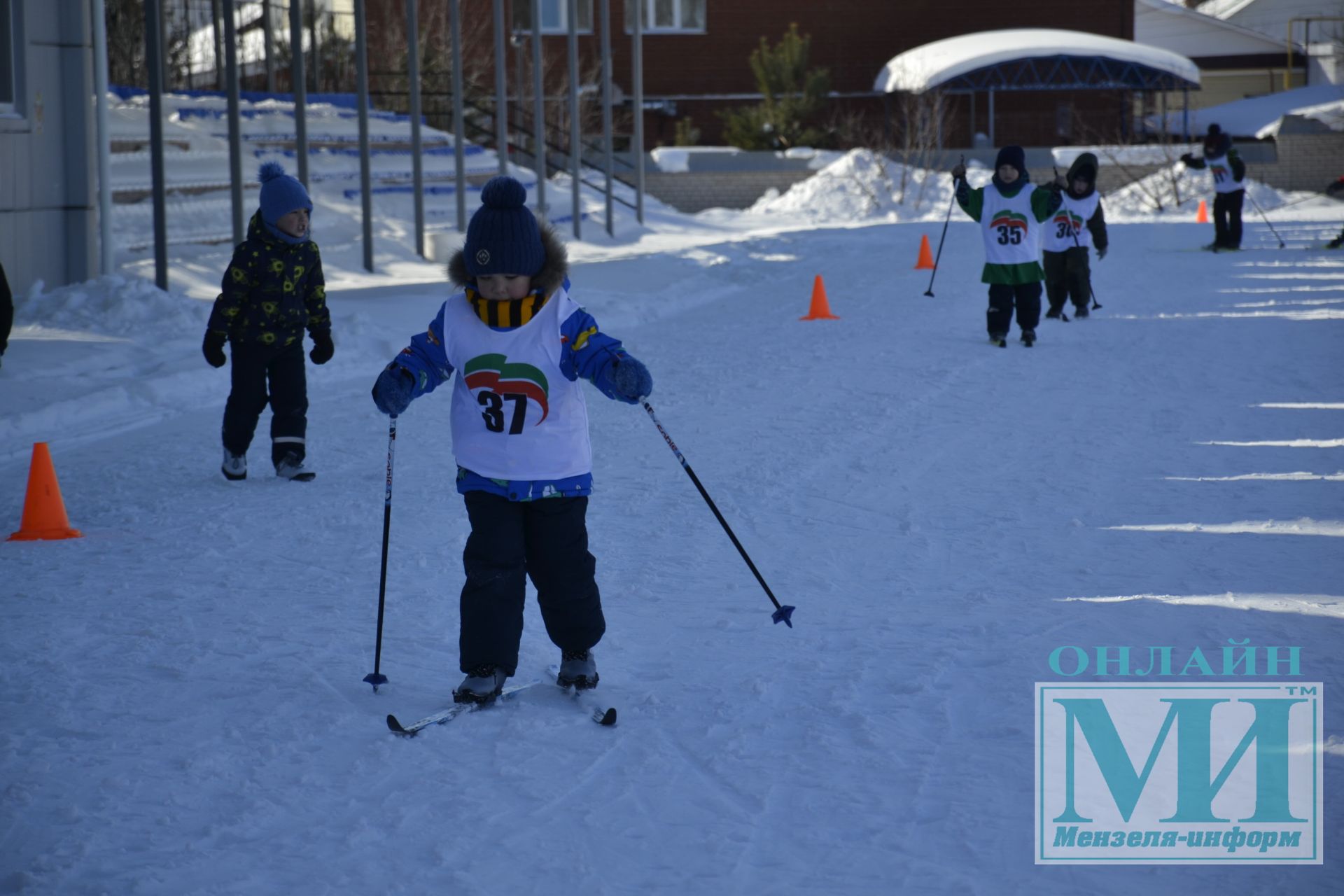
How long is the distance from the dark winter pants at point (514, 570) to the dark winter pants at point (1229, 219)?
19.1 metres

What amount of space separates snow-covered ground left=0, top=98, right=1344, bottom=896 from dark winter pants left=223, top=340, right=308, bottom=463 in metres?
0.30

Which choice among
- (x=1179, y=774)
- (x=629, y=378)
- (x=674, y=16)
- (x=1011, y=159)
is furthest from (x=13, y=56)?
(x=674, y=16)

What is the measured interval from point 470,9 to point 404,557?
3455cm

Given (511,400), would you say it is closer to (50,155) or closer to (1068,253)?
(1068,253)

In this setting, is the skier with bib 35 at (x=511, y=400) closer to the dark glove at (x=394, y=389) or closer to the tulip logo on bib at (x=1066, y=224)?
the dark glove at (x=394, y=389)

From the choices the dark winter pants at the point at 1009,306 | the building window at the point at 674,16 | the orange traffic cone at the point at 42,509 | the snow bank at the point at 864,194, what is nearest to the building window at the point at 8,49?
the orange traffic cone at the point at 42,509

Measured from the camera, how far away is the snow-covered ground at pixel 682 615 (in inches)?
138

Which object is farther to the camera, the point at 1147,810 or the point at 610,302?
the point at 610,302

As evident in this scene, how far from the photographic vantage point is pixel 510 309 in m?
4.27

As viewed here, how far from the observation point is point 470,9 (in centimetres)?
3841

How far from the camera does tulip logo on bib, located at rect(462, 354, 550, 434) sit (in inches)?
167

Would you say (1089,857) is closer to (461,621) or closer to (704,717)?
(704,717)

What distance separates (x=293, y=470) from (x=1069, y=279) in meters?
9.35

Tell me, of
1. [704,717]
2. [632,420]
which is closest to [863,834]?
[704,717]
